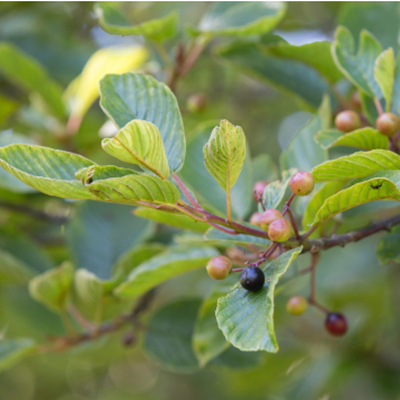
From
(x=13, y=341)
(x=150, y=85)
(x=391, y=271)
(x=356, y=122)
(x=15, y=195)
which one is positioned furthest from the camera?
(x=391, y=271)

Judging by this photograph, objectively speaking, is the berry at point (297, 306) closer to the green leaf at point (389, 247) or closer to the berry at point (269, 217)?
the green leaf at point (389, 247)

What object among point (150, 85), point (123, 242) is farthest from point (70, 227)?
point (150, 85)

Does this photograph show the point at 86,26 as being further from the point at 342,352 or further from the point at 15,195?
the point at 342,352

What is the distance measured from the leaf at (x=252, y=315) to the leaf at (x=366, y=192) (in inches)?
4.6

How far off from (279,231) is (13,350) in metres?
1.07

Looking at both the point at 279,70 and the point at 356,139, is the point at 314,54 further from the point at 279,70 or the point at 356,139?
the point at 356,139

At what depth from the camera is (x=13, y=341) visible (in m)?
1.53

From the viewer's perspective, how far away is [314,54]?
1359mm

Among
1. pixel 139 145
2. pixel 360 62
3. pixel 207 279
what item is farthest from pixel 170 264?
pixel 207 279

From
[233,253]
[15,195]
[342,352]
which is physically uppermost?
[233,253]

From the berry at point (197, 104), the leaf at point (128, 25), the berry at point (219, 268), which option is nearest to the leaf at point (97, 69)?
the berry at point (197, 104)

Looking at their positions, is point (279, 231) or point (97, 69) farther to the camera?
point (97, 69)

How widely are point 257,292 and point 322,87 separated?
95 centimetres

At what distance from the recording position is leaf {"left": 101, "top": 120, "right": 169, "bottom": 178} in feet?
2.41
